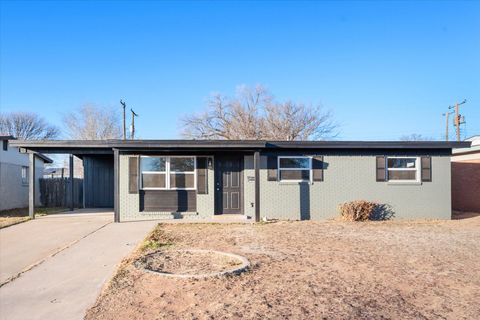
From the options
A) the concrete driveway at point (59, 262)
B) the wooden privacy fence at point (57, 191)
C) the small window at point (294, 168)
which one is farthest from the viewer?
the wooden privacy fence at point (57, 191)

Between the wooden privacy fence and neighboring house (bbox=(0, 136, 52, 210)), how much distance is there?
21.5 inches

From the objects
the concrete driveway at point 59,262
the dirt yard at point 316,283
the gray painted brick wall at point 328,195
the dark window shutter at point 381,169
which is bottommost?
the concrete driveway at point 59,262

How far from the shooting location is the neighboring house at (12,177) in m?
17.5

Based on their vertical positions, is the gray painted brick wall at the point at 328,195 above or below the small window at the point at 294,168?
below

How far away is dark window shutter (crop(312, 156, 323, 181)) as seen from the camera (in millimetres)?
13188

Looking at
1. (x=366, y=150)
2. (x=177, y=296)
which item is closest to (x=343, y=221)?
(x=366, y=150)

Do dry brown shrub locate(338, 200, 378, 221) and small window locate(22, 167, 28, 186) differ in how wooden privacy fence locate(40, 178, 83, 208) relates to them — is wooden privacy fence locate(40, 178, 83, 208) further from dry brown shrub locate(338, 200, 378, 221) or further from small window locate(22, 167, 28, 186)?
dry brown shrub locate(338, 200, 378, 221)

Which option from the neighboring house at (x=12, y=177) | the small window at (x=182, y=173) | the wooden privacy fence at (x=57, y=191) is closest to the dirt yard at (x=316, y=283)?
the small window at (x=182, y=173)

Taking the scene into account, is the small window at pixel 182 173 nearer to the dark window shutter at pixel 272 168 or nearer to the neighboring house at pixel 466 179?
the dark window shutter at pixel 272 168

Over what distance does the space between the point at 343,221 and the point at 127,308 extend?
9351mm

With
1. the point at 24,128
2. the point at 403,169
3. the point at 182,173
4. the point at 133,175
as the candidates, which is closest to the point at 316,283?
the point at 182,173

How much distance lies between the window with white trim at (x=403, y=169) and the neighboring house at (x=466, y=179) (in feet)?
13.9

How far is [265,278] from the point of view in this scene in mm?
5594

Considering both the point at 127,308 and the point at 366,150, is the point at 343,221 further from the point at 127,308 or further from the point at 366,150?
the point at 127,308
